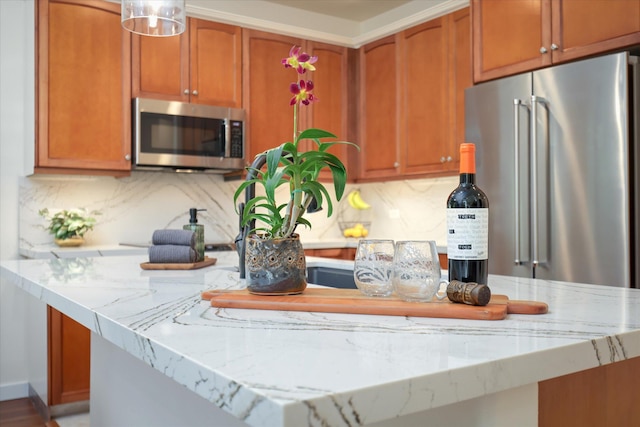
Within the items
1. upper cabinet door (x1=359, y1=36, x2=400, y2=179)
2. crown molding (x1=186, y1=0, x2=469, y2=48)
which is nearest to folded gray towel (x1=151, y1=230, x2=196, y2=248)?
crown molding (x1=186, y1=0, x2=469, y2=48)

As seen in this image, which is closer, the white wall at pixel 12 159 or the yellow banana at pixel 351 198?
the white wall at pixel 12 159

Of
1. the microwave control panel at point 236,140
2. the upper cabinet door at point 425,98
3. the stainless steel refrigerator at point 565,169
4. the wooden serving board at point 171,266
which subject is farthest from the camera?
the microwave control panel at point 236,140

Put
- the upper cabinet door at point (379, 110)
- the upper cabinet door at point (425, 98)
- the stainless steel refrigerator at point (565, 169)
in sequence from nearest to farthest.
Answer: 1. the stainless steel refrigerator at point (565, 169)
2. the upper cabinet door at point (425, 98)
3. the upper cabinet door at point (379, 110)

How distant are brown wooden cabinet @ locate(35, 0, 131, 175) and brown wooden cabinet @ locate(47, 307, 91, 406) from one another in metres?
0.92

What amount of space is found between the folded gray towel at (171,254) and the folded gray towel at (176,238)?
0.02 metres

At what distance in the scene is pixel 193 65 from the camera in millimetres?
3900

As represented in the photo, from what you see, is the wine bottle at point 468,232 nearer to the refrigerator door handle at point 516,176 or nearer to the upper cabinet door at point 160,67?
the refrigerator door handle at point 516,176

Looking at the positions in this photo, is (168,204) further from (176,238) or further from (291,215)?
(291,215)

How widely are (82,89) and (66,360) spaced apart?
1538 millimetres

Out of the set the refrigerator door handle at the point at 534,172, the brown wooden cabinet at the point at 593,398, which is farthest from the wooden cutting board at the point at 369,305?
the refrigerator door handle at the point at 534,172

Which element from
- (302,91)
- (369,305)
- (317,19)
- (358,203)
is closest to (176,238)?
(302,91)

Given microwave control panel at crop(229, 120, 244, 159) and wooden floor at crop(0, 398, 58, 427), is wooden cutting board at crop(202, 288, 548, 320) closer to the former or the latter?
wooden floor at crop(0, 398, 58, 427)

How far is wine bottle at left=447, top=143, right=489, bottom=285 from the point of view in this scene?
1122 mm

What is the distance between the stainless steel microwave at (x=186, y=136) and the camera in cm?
367
